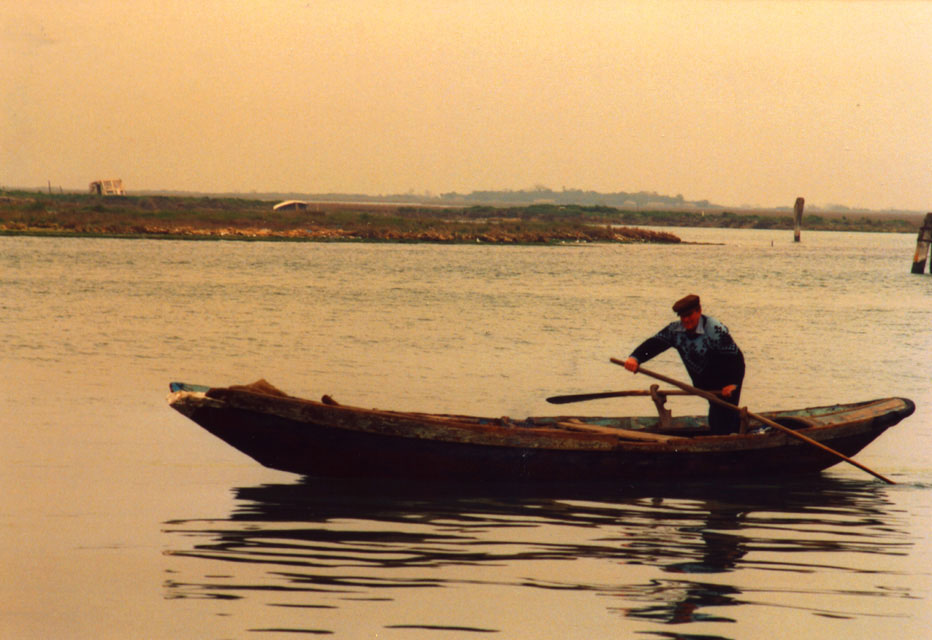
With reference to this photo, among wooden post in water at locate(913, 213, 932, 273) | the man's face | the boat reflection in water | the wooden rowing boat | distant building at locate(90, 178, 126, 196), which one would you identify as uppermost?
distant building at locate(90, 178, 126, 196)

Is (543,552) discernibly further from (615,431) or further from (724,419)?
(724,419)

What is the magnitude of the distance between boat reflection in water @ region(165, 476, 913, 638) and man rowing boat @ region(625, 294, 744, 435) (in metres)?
1.11

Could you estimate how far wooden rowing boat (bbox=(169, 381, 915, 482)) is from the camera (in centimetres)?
1025

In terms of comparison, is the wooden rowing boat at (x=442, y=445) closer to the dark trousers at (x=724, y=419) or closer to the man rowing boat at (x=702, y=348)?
the dark trousers at (x=724, y=419)

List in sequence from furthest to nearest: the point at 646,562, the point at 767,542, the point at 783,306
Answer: the point at 783,306 < the point at 767,542 < the point at 646,562

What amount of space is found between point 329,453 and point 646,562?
3456mm

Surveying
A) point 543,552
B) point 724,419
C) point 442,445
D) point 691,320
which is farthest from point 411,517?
point 724,419

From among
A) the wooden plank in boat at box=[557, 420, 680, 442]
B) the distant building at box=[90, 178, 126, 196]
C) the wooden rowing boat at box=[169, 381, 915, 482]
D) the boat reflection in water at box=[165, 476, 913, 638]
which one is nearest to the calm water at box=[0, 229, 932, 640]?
the boat reflection in water at box=[165, 476, 913, 638]

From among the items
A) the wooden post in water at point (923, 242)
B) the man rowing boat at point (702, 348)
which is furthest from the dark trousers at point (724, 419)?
the wooden post in water at point (923, 242)

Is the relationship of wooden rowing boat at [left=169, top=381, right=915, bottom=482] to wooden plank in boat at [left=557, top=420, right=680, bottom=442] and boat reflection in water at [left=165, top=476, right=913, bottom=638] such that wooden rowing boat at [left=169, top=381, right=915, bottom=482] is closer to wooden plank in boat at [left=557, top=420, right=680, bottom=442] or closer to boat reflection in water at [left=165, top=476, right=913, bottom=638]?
wooden plank in boat at [left=557, top=420, right=680, bottom=442]

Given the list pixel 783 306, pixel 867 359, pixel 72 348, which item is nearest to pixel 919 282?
pixel 783 306

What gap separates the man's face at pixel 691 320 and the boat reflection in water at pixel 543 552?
1.69 m

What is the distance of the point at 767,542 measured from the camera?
30.7 ft

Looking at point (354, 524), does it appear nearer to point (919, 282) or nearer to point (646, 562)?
point (646, 562)
